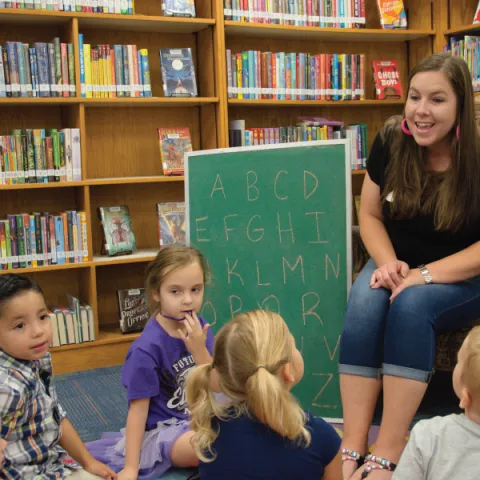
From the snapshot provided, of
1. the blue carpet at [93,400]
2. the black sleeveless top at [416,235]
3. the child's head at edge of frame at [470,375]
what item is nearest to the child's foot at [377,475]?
the child's head at edge of frame at [470,375]

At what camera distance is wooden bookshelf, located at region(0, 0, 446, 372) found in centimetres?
345

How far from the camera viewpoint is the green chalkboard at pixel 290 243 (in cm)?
246

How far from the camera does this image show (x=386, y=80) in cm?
422

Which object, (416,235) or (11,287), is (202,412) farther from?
(416,235)

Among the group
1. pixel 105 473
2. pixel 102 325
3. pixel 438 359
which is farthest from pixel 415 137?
pixel 102 325

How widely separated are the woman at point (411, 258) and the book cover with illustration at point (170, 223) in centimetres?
147

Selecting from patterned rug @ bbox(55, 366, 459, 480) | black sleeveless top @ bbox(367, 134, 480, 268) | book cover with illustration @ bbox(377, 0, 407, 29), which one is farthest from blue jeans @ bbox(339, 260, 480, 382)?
book cover with illustration @ bbox(377, 0, 407, 29)

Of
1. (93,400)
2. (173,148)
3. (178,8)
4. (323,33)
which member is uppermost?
(178,8)

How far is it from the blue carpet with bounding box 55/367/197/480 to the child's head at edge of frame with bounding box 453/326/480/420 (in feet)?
5.30

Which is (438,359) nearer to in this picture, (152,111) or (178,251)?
(178,251)

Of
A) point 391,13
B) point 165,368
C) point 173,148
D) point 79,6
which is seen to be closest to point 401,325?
point 165,368

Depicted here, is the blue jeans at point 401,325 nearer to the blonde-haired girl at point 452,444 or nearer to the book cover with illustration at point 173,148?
the blonde-haired girl at point 452,444

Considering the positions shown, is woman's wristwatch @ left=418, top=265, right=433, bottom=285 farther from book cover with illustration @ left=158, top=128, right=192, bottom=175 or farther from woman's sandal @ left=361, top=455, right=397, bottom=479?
book cover with illustration @ left=158, top=128, right=192, bottom=175

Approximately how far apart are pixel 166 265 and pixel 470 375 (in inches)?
39.7
